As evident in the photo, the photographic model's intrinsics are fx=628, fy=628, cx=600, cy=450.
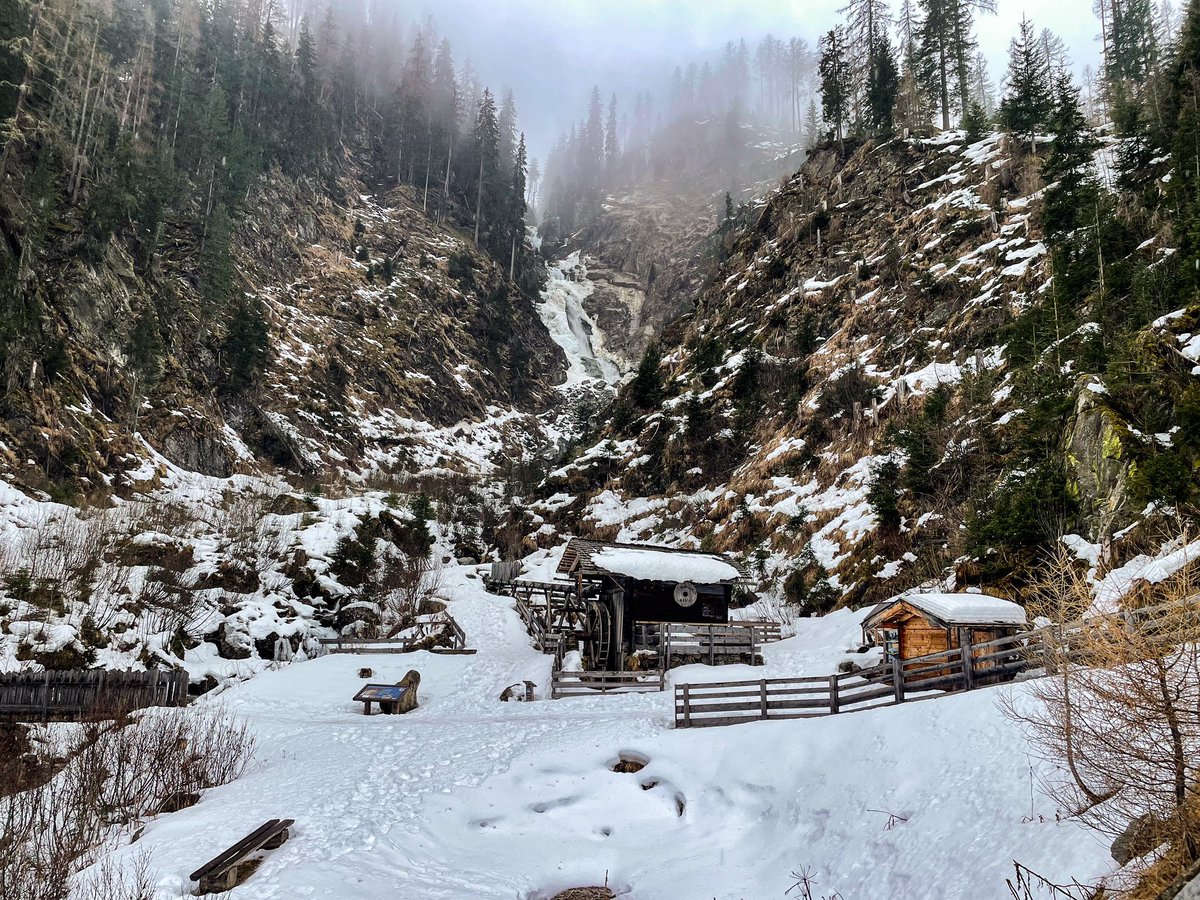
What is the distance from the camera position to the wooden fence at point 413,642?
27.1 metres

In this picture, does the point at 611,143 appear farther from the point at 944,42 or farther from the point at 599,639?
the point at 599,639

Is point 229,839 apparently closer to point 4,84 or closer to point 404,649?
point 404,649

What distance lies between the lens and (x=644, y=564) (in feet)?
85.7

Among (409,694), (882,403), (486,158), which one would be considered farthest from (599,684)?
(486,158)

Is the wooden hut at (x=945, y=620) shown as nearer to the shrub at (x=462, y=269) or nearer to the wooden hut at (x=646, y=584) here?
the wooden hut at (x=646, y=584)

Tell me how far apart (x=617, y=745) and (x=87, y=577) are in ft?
65.3

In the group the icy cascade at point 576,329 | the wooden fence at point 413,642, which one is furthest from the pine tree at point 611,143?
the wooden fence at point 413,642

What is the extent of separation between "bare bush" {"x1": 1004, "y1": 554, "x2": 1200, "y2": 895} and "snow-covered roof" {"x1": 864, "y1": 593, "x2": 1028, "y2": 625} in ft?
39.1

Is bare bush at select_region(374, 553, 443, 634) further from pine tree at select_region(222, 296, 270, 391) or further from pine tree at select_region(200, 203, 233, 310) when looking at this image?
pine tree at select_region(200, 203, 233, 310)

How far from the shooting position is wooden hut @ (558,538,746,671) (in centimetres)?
2580

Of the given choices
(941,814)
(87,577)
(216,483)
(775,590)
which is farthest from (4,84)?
(941,814)

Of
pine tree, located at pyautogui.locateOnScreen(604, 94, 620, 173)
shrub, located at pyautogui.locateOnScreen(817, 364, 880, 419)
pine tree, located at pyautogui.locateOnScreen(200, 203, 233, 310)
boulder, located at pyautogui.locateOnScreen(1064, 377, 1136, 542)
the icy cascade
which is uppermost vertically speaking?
pine tree, located at pyautogui.locateOnScreen(604, 94, 620, 173)

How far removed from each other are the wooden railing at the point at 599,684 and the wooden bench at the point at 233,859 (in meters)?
12.5

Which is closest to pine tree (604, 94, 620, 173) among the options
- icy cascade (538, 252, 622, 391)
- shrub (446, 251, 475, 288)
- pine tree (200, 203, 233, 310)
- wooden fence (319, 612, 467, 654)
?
icy cascade (538, 252, 622, 391)
